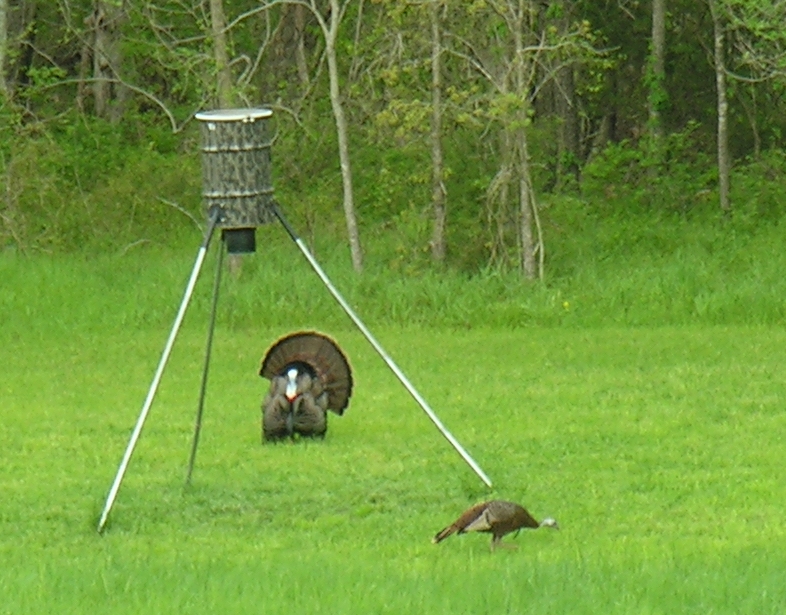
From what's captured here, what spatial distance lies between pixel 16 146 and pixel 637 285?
9159mm

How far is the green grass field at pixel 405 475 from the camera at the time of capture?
728 cm

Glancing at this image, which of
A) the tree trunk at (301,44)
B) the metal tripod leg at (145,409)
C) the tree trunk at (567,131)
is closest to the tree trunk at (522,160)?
the tree trunk at (567,131)

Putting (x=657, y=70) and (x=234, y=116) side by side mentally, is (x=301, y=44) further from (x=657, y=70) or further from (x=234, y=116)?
(x=234, y=116)

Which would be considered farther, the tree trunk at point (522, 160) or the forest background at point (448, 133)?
the forest background at point (448, 133)

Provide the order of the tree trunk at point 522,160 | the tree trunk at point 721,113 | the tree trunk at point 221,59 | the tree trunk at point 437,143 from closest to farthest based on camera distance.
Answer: the tree trunk at point 522,160, the tree trunk at point 437,143, the tree trunk at point 221,59, the tree trunk at point 721,113

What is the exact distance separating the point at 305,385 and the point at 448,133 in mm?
9604

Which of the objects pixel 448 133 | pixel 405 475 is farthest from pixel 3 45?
pixel 405 475

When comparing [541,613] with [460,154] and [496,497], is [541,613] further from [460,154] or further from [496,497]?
[460,154]

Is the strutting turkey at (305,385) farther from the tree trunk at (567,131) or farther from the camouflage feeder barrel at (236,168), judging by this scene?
the tree trunk at (567,131)

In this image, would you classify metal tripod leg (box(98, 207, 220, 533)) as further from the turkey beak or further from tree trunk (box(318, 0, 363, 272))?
tree trunk (box(318, 0, 363, 272))

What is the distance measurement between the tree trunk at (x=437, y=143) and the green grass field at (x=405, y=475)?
7.58 feet

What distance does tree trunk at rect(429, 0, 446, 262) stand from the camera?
1923cm

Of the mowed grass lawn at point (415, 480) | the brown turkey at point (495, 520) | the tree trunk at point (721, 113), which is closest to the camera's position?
the mowed grass lawn at point (415, 480)

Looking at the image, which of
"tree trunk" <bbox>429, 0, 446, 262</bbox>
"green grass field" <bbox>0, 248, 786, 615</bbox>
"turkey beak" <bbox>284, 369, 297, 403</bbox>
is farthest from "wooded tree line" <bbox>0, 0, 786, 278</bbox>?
"turkey beak" <bbox>284, 369, 297, 403</bbox>
